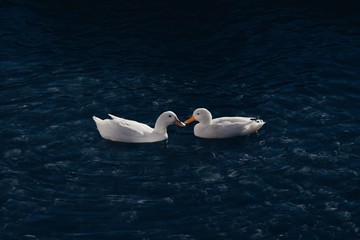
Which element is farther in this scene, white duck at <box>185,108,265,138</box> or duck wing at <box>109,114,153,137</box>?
white duck at <box>185,108,265,138</box>

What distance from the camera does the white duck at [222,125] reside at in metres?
31.9

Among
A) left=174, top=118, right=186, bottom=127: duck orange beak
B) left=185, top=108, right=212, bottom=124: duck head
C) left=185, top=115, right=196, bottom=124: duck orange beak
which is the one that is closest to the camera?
→ left=185, top=108, right=212, bottom=124: duck head

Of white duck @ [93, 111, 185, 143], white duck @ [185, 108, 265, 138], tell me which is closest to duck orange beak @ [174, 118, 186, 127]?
white duck @ [93, 111, 185, 143]

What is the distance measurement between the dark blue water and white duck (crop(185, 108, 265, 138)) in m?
0.42

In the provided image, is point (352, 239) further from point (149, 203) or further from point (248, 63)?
point (248, 63)

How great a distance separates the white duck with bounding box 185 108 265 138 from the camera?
31.9 m

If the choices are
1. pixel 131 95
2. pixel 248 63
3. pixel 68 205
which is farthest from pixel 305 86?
pixel 68 205

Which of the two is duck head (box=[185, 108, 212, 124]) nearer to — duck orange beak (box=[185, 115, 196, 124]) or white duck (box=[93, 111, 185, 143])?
duck orange beak (box=[185, 115, 196, 124])

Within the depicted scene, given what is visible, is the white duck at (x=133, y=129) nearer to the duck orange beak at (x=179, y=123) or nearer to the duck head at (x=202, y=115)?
the duck orange beak at (x=179, y=123)

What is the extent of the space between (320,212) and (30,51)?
18735 mm

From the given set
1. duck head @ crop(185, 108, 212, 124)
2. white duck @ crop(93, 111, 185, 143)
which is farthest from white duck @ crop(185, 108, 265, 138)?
white duck @ crop(93, 111, 185, 143)

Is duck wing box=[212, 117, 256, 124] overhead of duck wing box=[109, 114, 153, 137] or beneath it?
beneath

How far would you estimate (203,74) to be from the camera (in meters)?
37.4

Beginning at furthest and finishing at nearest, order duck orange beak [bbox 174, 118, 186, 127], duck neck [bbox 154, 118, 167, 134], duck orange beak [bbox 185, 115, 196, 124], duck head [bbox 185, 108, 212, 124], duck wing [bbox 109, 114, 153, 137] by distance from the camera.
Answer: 1. duck orange beak [bbox 185, 115, 196, 124]
2. duck orange beak [bbox 174, 118, 186, 127]
3. duck head [bbox 185, 108, 212, 124]
4. duck neck [bbox 154, 118, 167, 134]
5. duck wing [bbox 109, 114, 153, 137]
